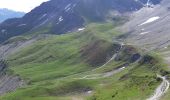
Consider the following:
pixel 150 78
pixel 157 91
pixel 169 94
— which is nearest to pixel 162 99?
pixel 169 94

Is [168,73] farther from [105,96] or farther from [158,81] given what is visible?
[105,96]

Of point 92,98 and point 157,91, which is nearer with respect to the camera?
point 157,91

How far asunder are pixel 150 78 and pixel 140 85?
989 centimetres

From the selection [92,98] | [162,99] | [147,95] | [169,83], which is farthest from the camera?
[92,98]

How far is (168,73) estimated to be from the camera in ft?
654

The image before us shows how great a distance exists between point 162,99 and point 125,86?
157 ft

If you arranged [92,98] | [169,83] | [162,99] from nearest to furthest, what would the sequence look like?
[162,99], [169,83], [92,98]

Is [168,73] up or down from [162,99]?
up

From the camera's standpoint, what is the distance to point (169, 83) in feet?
589

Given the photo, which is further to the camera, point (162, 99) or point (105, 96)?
point (105, 96)

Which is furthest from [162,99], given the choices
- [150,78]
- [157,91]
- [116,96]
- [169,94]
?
[150,78]

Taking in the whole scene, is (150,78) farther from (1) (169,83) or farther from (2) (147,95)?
(2) (147,95)

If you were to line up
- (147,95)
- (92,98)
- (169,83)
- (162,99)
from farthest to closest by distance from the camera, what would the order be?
(92,98), (169,83), (147,95), (162,99)

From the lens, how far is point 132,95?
17175 cm
